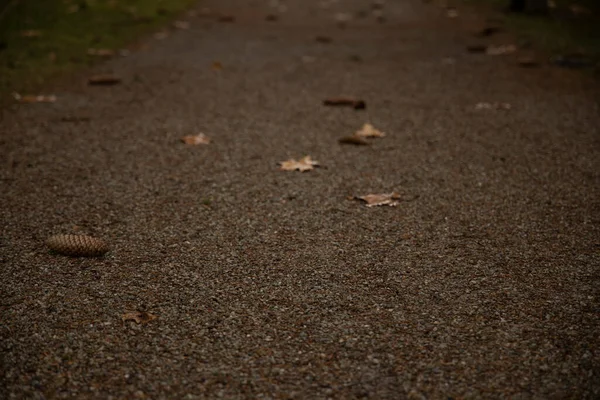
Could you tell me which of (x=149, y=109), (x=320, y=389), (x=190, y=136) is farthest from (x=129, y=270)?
(x=149, y=109)

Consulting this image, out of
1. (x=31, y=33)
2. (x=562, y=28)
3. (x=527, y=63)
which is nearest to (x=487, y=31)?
(x=562, y=28)

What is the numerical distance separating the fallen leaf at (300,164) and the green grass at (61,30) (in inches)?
106

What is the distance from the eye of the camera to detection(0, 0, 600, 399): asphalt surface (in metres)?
1.69

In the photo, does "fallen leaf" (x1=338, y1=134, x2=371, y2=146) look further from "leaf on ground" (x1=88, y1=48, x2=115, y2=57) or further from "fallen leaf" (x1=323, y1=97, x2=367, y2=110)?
"leaf on ground" (x1=88, y1=48, x2=115, y2=57)

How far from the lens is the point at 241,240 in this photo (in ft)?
8.09

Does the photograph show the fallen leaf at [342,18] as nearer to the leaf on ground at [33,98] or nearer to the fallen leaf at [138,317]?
the leaf on ground at [33,98]

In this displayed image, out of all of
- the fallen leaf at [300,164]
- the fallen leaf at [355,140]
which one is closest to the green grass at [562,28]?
the fallen leaf at [355,140]

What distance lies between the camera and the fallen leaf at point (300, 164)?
10.7ft

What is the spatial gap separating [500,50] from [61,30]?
219 inches

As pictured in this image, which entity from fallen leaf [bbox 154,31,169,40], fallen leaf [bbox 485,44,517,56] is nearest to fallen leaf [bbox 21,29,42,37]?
fallen leaf [bbox 154,31,169,40]

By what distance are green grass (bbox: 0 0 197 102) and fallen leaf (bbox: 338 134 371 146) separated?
2.87 meters

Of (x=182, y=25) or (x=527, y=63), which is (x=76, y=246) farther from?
(x=182, y=25)

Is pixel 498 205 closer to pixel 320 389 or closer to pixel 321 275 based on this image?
pixel 321 275

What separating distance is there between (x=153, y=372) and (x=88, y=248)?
813 millimetres
